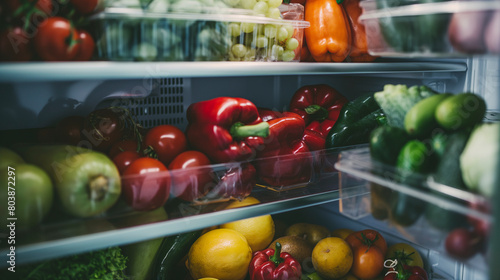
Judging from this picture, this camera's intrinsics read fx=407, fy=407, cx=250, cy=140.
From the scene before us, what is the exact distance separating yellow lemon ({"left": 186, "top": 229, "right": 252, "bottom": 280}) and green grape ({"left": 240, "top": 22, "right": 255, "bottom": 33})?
684mm

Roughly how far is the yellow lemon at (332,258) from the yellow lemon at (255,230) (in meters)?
0.19

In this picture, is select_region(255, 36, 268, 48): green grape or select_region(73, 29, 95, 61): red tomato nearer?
select_region(73, 29, 95, 61): red tomato

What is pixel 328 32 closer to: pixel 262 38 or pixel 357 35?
pixel 357 35

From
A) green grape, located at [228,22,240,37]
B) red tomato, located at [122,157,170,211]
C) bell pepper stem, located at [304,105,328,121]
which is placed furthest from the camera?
bell pepper stem, located at [304,105,328,121]

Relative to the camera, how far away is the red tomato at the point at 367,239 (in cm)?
153

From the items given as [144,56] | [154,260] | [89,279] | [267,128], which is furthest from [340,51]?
[89,279]

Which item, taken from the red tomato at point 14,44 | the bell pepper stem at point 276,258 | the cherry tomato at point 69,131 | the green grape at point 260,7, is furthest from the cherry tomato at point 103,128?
the bell pepper stem at point 276,258

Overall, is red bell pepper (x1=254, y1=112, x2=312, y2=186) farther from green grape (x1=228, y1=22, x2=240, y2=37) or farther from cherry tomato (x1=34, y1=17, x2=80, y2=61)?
cherry tomato (x1=34, y1=17, x2=80, y2=61)

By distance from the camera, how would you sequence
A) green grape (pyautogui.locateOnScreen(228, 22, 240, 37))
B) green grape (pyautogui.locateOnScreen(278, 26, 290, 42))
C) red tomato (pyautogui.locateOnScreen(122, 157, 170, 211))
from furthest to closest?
green grape (pyautogui.locateOnScreen(278, 26, 290, 42))
green grape (pyautogui.locateOnScreen(228, 22, 240, 37))
red tomato (pyautogui.locateOnScreen(122, 157, 170, 211))

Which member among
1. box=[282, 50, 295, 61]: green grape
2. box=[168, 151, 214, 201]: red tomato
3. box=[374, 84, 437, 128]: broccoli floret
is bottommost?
box=[168, 151, 214, 201]: red tomato

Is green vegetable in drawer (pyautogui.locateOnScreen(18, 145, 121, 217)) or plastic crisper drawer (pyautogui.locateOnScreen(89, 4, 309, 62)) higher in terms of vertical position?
plastic crisper drawer (pyautogui.locateOnScreen(89, 4, 309, 62))

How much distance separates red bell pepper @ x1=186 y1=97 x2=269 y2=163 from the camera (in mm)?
1225

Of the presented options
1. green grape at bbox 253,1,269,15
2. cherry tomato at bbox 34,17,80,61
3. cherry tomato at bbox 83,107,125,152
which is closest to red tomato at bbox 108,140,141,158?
cherry tomato at bbox 83,107,125,152

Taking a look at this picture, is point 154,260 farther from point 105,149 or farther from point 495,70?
point 495,70
